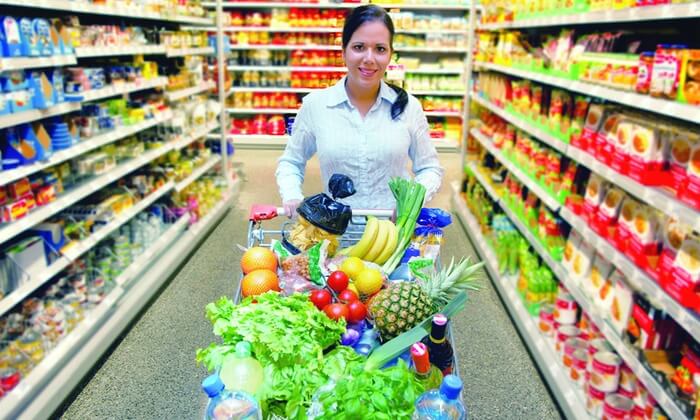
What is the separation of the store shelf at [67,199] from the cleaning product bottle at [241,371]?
1.74 meters

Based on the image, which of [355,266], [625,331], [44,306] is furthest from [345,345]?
[44,306]

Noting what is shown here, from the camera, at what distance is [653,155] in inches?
88.7

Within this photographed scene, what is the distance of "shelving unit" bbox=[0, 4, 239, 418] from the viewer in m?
2.56

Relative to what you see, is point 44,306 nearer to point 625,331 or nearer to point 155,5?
point 155,5

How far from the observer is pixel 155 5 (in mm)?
4230

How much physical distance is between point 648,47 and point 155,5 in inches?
129

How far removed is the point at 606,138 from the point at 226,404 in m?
2.20

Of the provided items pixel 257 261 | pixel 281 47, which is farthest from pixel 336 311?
pixel 281 47

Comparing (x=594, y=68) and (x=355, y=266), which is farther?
(x=594, y=68)

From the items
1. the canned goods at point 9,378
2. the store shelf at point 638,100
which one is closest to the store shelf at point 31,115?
the canned goods at point 9,378

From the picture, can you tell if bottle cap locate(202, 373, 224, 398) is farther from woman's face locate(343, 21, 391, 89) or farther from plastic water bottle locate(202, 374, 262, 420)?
woman's face locate(343, 21, 391, 89)

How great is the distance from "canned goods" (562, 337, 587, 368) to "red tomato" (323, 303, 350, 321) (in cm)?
179

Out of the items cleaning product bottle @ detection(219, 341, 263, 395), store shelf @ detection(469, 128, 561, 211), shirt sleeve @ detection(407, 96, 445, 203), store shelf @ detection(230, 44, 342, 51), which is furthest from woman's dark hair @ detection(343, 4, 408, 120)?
store shelf @ detection(230, 44, 342, 51)

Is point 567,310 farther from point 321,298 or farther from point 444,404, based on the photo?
point 444,404
